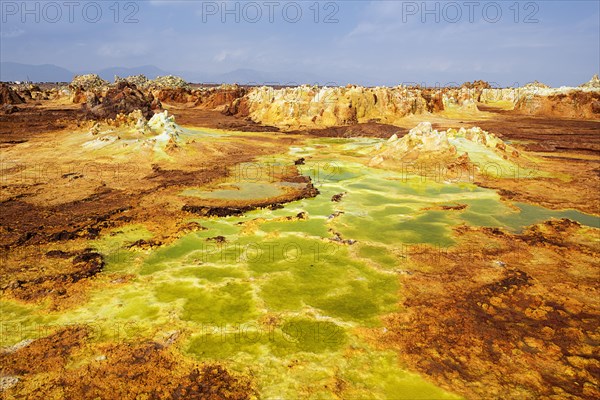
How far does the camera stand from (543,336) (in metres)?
7.02

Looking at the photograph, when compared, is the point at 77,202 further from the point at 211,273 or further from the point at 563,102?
the point at 563,102

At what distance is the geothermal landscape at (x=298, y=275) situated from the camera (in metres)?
6.02

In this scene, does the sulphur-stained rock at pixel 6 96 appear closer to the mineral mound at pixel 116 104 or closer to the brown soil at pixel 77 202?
the mineral mound at pixel 116 104

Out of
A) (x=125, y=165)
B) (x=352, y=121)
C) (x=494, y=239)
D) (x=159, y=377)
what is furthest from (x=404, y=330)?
(x=352, y=121)

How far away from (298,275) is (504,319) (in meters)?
4.39

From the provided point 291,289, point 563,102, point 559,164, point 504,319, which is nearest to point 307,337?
point 291,289

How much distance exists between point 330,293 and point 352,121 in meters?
35.2

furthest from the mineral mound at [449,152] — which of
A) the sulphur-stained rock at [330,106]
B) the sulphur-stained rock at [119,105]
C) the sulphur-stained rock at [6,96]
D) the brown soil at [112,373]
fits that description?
the sulphur-stained rock at [6,96]

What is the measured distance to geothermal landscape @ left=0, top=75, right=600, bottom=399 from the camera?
602 centimetres

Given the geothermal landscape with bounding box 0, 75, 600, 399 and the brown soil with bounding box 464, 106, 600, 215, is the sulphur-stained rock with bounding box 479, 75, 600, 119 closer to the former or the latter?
the brown soil with bounding box 464, 106, 600, 215

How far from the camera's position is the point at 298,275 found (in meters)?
9.29

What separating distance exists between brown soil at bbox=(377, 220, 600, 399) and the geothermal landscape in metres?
0.04

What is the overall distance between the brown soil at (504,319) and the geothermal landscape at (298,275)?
0.04 metres

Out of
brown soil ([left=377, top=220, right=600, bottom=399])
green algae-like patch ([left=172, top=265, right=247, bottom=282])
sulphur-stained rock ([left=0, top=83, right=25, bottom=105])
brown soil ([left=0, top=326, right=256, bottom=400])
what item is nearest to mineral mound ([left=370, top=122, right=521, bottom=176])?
brown soil ([left=377, top=220, right=600, bottom=399])
